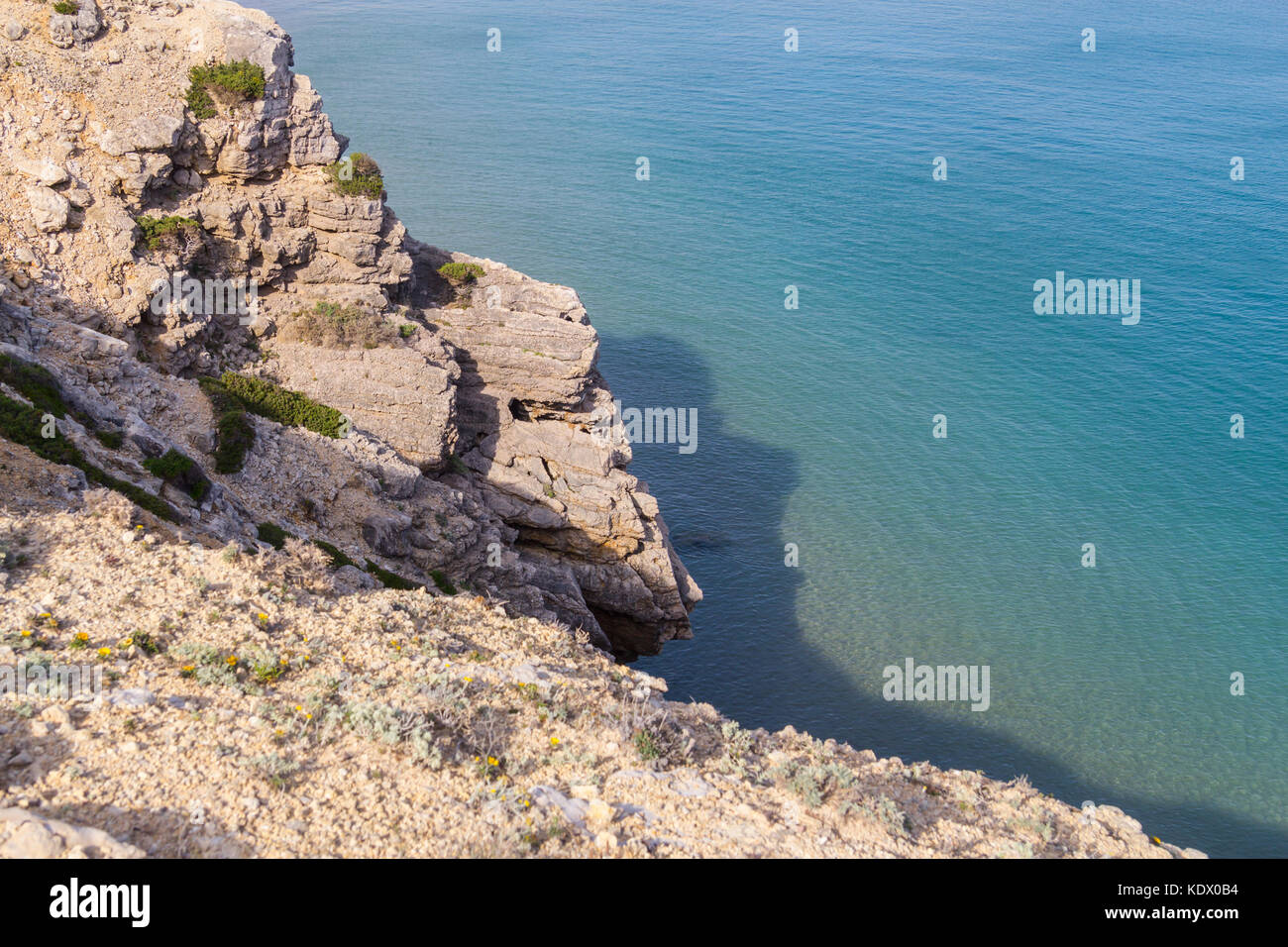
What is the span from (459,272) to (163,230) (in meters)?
14.5

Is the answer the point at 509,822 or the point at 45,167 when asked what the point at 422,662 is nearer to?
the point at 509,822

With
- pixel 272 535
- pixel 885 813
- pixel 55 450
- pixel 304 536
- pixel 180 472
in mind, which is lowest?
pixel 885 813

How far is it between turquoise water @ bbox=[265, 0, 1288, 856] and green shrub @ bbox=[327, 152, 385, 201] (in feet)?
86.2

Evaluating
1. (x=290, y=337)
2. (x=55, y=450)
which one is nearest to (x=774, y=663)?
(x=290, y=337)

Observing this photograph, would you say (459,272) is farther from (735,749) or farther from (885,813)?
(885,813)

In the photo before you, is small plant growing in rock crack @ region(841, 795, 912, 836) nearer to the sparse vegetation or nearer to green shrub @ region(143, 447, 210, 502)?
the sparse vegetation

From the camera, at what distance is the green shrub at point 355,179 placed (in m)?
44.2

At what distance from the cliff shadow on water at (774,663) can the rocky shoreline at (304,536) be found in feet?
19.6

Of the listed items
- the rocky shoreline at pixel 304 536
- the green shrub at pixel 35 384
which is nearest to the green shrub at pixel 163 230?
the rocky shoreline at pixel 304 536

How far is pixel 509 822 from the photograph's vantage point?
56.2 ft

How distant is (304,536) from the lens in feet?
108

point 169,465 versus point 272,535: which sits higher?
point 169,465

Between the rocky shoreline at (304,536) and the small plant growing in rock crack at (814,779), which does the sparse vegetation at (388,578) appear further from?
the small plant growing in rock crack at (814,779)

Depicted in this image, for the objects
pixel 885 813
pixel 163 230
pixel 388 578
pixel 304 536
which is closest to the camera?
pixel 885 813
